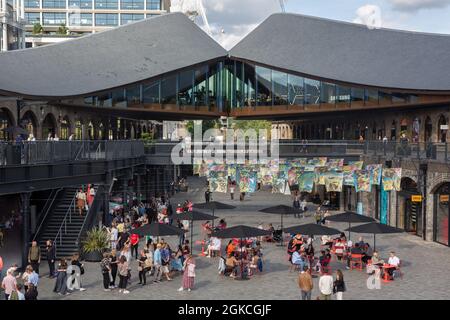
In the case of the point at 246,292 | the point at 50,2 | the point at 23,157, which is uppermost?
the point at 50,2

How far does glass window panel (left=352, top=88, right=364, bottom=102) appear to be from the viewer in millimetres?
47219

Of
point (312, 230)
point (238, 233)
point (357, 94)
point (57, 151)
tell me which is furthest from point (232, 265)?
point (357, 94)

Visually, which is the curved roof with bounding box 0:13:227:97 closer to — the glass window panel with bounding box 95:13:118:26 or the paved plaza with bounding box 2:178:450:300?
the paved plaza with bounding box 2:178:450:300

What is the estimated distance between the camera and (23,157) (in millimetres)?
21000

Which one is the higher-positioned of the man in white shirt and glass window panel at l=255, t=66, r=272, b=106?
glass window panel at l=255, t=66, r=272, b=106

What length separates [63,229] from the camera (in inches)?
1027

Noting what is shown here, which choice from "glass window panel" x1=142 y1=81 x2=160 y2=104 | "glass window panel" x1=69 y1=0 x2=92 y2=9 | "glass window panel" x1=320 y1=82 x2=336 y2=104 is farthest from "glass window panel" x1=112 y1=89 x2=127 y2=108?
"glass window panel" x1=69 y1=0 x2=92 y2=9

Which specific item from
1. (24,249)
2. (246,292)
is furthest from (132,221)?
(246,292)

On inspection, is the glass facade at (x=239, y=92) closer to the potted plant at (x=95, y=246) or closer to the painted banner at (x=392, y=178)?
the painted banner at (x=392, y=178)

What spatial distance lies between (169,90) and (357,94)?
15.7 m

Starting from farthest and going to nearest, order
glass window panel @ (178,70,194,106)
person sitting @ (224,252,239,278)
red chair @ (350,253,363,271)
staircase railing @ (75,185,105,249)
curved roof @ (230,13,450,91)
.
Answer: glass window panel @ (178,70,194,106), curved roof @ (230,13,450,91), staircase railing @ (75,185,105,249), red chair @ (350,253,363,271), person sitting @ (224,252,239,278)

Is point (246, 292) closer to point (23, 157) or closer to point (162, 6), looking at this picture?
point (23, 157)

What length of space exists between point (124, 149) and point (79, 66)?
16.7 metres
